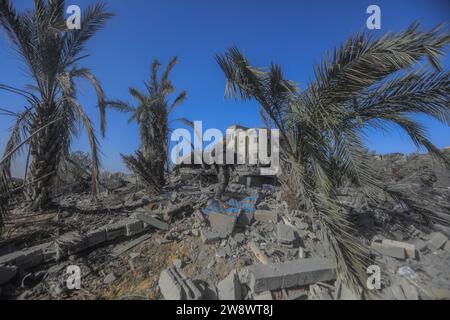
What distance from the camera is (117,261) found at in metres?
3.32

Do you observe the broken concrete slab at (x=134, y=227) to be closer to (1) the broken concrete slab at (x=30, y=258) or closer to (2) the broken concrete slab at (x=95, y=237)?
(2) the broken concrete slab at (x=95, y=237)

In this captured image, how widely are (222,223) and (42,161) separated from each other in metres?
4.89

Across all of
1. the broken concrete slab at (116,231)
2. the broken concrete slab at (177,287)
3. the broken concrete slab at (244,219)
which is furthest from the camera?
the broken concrete slab at (244,219)

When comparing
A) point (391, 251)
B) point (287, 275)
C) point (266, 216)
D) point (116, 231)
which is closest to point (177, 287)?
→ point (287, 275)

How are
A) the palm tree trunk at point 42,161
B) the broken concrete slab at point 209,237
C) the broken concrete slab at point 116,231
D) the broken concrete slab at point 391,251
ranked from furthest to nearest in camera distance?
the palm tree trunk at point 42,161 < the broken concrete slab at point 116,231 < the broken concrete slab at point 209,237 < the broken concrete slab at point 391,251

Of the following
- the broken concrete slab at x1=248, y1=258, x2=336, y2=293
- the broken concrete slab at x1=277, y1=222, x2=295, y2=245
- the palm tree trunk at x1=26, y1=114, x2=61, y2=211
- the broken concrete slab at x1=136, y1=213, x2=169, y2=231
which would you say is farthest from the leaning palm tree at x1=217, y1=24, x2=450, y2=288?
the palm tree trunk at x1=26, y1=114, x2=61, y2=211

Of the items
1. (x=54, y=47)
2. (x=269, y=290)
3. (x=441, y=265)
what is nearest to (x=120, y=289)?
(x=269, y=290)

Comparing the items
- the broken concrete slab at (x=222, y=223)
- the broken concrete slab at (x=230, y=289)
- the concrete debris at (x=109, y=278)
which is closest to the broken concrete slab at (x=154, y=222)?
the broken concrete slab at (x=222, y=223)

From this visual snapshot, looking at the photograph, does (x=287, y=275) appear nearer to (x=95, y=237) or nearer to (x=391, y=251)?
(x=391, y=251)

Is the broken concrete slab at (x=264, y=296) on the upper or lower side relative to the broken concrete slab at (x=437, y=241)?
lower

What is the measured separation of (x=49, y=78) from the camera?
4941mm

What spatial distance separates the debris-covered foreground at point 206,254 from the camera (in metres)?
2.64

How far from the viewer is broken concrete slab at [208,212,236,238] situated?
3.88 m

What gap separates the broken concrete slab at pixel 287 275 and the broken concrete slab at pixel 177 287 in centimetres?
80
